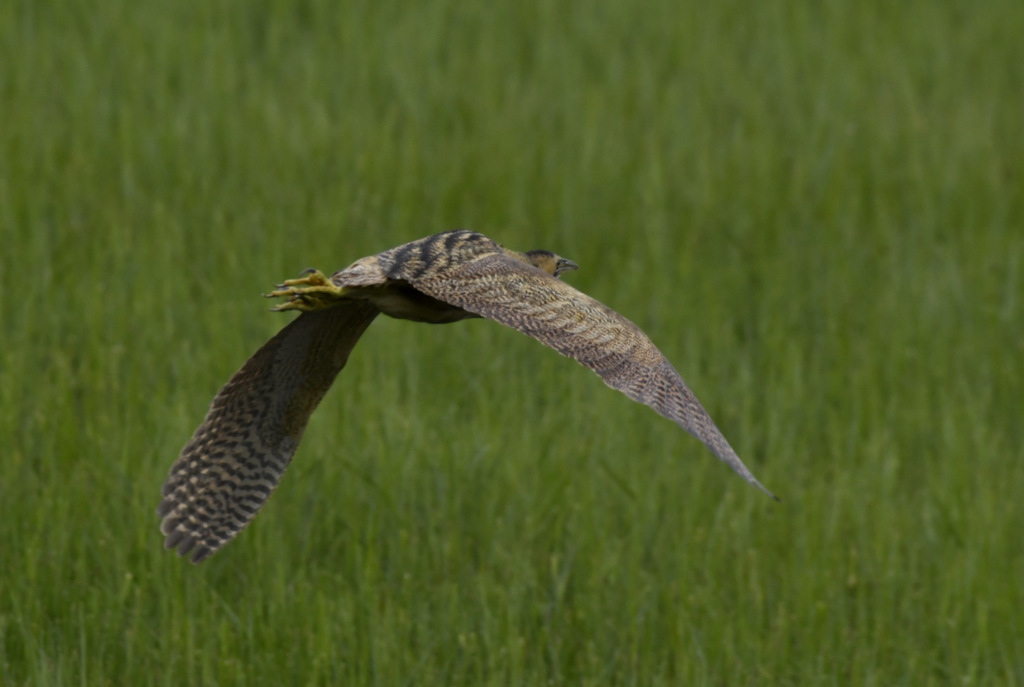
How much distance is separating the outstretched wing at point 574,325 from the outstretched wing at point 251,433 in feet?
2.07

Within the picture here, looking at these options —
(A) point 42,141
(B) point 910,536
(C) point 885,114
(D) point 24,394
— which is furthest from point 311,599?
(C) point 885,114

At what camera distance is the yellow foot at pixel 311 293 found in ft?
13.4

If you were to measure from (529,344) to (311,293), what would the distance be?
2.36m

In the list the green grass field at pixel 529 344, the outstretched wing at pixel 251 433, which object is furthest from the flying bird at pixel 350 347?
the green grass field at pixel 529 344

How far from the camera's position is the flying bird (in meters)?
3.66

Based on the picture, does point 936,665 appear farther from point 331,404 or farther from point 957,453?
point 331,404

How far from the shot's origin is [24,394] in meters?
5.64

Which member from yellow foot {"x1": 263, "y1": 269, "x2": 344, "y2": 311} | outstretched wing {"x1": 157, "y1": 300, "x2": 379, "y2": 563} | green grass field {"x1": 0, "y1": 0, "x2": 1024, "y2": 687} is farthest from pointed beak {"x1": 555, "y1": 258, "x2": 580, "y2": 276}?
yellow foot {"x1": 263, "y1": 269, "x2": 344, "y2": 311}

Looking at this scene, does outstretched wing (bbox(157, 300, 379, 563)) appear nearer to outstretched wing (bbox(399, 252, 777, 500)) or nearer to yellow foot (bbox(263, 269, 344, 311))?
yellow foot (bbox(263, 269, 344, 311))

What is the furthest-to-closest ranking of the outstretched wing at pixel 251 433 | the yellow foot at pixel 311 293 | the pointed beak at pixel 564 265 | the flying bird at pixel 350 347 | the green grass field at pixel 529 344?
the pointed beak at pixel 564 265, the green grass field at pixel 529 344, the outstretched wing at pixel 251 433, the yellow foot at pixel 311 293, the flying bird at pixel 350 347

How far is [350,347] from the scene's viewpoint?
4629mm

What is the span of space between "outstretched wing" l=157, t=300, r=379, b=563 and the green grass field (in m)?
0.23

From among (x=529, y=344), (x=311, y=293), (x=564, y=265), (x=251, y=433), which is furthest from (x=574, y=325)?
(x=529, y=344)

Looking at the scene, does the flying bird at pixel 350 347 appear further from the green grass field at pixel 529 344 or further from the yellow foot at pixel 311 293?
the green grass field at pixel 529 344
